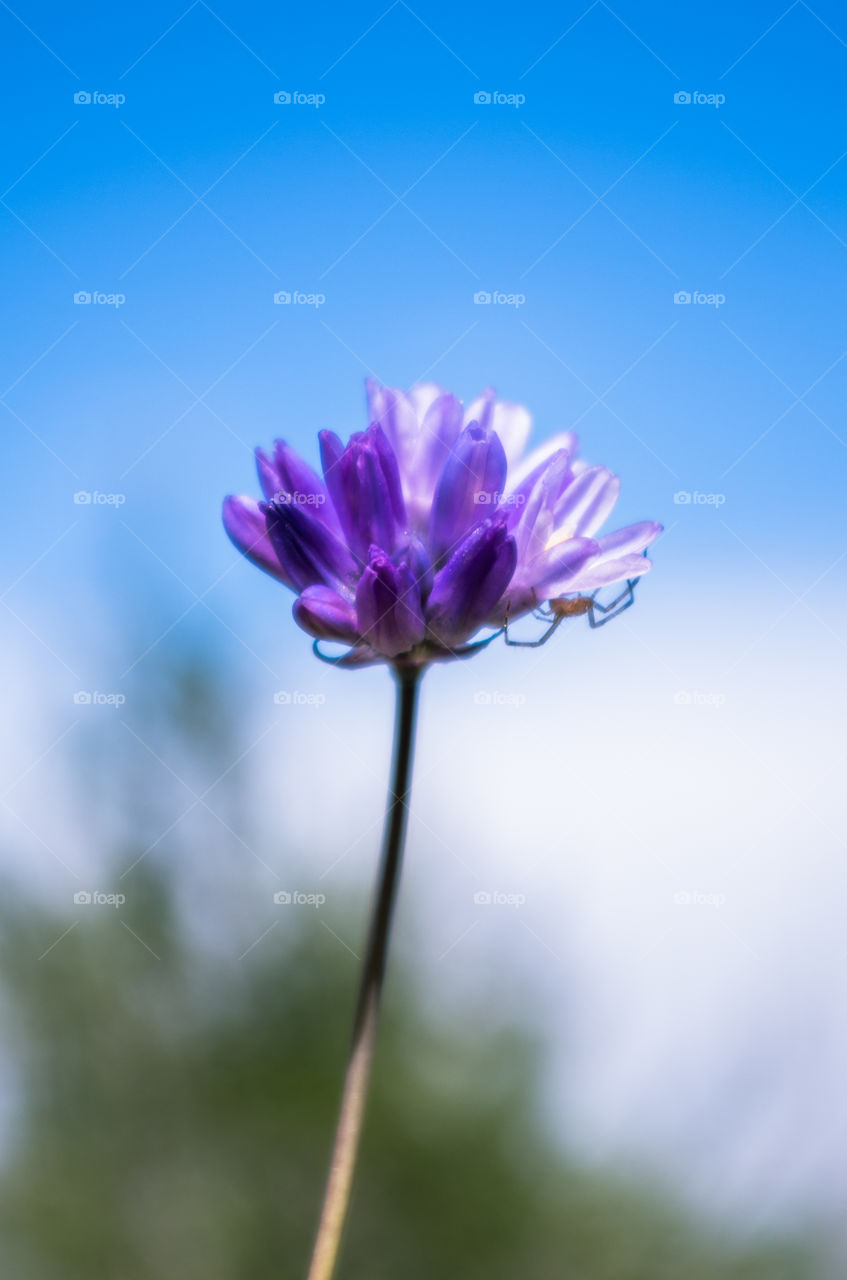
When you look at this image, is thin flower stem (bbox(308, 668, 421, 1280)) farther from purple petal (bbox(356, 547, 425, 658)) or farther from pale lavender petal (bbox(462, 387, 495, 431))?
pale lavender petal (bbox(462, 387, 495, 431))

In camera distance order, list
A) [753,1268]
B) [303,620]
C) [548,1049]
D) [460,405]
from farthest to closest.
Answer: [548,1049] → [753,1268] → [460,405] → [303,620]

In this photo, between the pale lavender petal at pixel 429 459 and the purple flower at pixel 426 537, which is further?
the pale lavender petal at pixel 429 459

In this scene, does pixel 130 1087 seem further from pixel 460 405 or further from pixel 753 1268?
pixel 460 405

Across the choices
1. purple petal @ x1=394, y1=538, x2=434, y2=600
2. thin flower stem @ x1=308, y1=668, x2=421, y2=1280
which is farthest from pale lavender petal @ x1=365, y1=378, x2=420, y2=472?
thin flower stem @ x1=308, y1=668, x2=421, y2=1280

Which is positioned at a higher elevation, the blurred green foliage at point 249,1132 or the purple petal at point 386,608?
the purple petal at point 386,608

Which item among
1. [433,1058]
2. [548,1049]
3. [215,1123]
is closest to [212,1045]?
[215,1123]

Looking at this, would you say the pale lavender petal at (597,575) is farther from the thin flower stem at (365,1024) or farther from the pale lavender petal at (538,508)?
the thin flower stem at (365,1024)

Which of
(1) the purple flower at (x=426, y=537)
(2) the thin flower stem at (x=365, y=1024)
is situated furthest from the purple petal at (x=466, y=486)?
(2) the thin flower stem at (x=365, y=1024)

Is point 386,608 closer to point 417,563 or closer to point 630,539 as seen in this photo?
point 417,563
